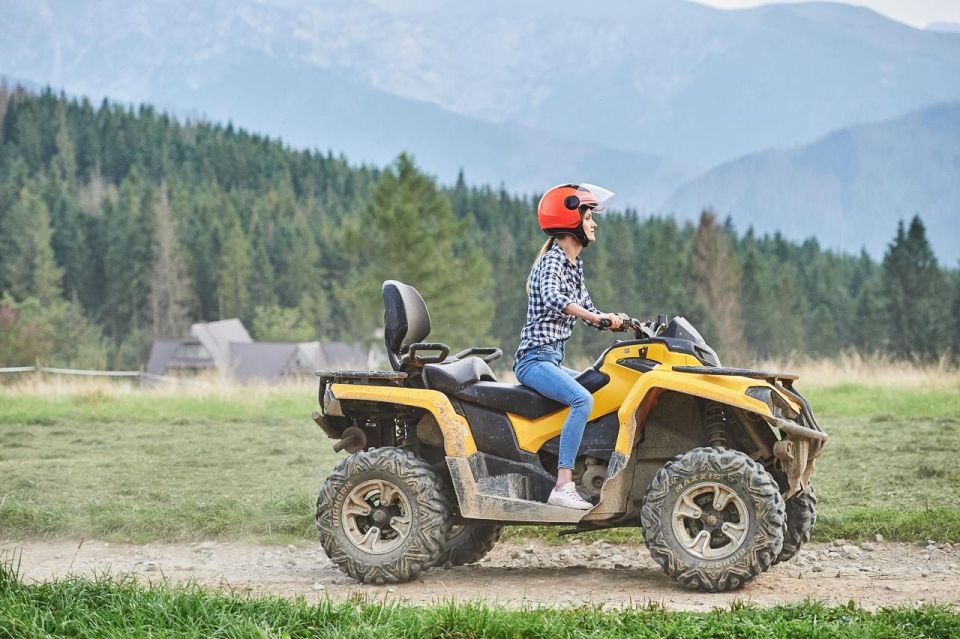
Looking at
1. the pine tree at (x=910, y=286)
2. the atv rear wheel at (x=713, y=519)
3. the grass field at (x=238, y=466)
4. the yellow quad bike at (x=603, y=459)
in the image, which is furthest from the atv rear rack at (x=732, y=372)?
the pine tree at (x=910, y=286)

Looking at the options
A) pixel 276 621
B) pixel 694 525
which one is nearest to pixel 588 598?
pixel 694 525

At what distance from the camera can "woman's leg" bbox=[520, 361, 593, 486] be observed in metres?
7.92

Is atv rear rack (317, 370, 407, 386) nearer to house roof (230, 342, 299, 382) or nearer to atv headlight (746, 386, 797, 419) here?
atv headlight (746, 386, 797, 419)

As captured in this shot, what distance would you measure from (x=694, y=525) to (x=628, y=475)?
21.8 inches

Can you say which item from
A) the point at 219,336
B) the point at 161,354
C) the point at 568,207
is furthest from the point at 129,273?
the point at 568,207

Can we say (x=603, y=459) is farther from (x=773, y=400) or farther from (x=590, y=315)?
(x=773, y=400)

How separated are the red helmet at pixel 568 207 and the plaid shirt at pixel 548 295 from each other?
15cm

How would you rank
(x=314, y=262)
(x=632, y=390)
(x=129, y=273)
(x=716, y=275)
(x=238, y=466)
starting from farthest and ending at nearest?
(x=314, y=262)
(x=129, y=273)
(x=716, y=275)
(x=238, y=466)
(x=632, y=390)

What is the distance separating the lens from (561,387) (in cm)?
798

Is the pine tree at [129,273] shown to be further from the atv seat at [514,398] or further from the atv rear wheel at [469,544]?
the atv seat at [514,398]

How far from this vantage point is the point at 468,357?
8.84m

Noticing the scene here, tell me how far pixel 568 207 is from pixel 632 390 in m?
1.27

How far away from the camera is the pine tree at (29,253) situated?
107812mm

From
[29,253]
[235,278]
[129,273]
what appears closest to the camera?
[29,253]
